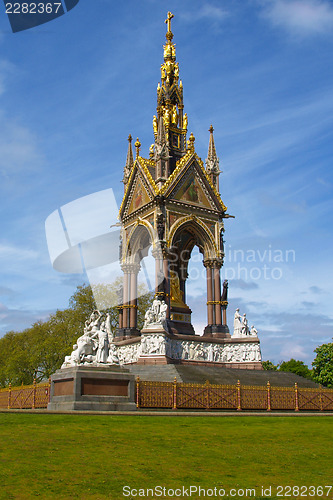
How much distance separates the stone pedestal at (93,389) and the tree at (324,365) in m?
34.1

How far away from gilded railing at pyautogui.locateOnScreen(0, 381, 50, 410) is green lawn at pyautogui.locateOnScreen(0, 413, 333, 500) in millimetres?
8435

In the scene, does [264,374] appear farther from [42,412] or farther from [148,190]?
[42,412]

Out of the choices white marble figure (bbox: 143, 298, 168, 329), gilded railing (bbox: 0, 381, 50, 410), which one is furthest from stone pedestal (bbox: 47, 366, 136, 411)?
white marble figure (bbox: 143, 298, 168, 329)

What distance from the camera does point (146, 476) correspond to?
8531 mm

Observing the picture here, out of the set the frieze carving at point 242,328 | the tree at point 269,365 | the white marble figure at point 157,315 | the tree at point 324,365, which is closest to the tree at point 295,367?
the tree at point 269,365

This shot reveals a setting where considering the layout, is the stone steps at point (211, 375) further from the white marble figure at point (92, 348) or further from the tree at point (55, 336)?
the tree at point (55, 336)

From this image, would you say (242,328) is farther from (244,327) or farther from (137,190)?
(137,190)

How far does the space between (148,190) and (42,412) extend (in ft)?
76.7

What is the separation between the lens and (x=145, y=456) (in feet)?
32.7

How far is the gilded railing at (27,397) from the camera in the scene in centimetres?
2321

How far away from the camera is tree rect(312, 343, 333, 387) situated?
162 feet

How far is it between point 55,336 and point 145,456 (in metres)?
44.6

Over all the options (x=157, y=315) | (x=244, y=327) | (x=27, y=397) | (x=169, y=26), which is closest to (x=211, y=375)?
(x=157, y=315)

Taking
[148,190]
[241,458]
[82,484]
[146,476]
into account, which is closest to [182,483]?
[146,476]
